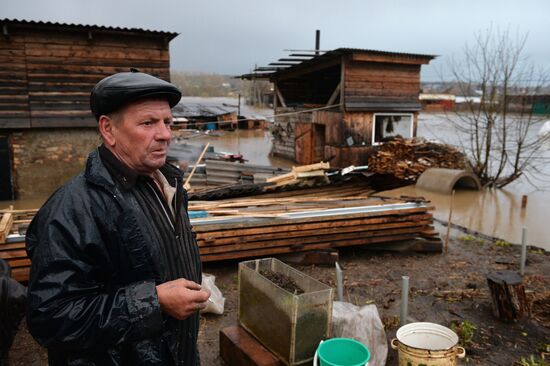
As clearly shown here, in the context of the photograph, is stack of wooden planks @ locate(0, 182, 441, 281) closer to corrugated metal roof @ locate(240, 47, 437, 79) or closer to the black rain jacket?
the black rain jacket

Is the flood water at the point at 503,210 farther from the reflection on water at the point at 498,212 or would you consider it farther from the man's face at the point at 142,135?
the man's face at the point at 142,135

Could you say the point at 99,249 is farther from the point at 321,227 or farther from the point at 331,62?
the point at 331,62

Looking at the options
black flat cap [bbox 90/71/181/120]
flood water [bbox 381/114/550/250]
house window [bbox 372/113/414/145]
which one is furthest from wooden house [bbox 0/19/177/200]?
black flat cap [bbox 90/71/181/120]

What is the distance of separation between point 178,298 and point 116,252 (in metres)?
0.30

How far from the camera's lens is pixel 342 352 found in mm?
3381

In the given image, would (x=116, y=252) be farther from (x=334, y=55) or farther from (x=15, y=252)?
(x=334, y=55)

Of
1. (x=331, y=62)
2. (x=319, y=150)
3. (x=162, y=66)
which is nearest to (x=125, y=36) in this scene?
(x=162, y=66)

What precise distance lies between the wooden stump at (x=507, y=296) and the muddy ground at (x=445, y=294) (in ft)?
0.38

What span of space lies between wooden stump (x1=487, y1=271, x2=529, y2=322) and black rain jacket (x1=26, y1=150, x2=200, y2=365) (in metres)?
4.47

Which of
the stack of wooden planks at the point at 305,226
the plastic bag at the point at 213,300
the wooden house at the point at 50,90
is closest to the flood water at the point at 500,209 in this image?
the wooden house at the point at 50,90

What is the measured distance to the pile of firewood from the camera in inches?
632

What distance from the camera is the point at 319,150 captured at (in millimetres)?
19344

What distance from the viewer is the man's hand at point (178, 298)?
65.1 inches

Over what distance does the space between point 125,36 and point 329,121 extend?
27.7ft
